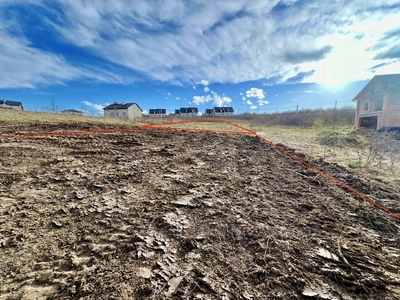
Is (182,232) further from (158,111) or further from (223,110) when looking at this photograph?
(158,111)

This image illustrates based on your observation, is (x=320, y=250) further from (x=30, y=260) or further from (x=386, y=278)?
(x=30, y=260)

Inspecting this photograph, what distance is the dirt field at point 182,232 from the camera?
154cm

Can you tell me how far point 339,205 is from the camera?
288 cm

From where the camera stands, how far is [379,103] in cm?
1420

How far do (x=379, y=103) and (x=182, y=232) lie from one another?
19.2 metres

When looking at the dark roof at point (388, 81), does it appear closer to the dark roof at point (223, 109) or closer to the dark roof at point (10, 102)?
the dark roof at point (223, 109)

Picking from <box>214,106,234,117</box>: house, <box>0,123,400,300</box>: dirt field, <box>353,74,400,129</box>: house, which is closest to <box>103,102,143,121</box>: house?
<box>214,106,234,117</box>: house

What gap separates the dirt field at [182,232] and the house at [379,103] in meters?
13.5

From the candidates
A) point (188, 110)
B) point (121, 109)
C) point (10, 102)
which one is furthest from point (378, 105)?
point (10, 102)

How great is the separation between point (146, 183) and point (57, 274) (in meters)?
1.77

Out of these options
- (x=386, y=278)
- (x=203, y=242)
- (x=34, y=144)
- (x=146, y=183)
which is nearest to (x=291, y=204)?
(x=386, y=278)

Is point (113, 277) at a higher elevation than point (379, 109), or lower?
lower

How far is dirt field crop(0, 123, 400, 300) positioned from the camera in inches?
60.7

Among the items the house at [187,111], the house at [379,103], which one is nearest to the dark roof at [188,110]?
the house at [187,111]
